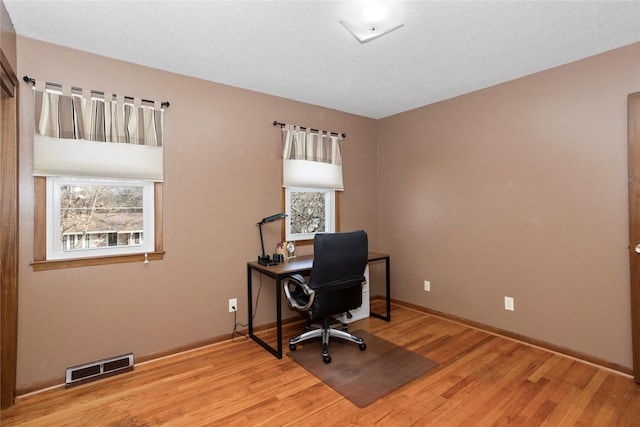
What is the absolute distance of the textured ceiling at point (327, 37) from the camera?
6.35ft

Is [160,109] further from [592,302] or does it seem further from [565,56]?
[592,302]

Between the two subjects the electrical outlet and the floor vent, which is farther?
the electrical outlet

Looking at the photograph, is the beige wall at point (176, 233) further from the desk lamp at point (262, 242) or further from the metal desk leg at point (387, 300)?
the metal desk leg at point (387, 300)

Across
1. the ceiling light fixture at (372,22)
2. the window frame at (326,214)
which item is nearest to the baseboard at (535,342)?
the window frame at (326,214)

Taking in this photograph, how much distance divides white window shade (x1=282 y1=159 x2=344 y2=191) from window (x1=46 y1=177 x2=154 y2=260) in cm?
134

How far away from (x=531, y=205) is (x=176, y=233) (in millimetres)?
3179

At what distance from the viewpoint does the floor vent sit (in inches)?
91.7

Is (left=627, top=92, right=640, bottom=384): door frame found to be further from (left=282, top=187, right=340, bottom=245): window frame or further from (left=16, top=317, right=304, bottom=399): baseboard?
(left=16, top=317, right=304, bottom=399): baseboard

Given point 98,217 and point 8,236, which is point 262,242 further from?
point 8,236

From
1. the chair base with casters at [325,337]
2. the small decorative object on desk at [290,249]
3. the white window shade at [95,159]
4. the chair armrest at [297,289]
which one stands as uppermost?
the white window shade at [95,159]

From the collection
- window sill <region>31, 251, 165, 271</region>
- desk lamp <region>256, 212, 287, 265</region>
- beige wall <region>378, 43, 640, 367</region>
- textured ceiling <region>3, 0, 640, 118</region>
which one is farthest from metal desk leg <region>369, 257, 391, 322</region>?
window sill <region>31, 251, 165, 271</region>

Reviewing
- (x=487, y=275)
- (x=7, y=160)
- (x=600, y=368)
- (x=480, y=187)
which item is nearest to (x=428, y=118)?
(x=480, y=187)

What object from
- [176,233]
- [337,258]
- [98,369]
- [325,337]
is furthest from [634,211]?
[98,369]

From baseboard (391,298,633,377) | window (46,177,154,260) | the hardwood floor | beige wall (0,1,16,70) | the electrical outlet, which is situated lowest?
the hardwood floor
